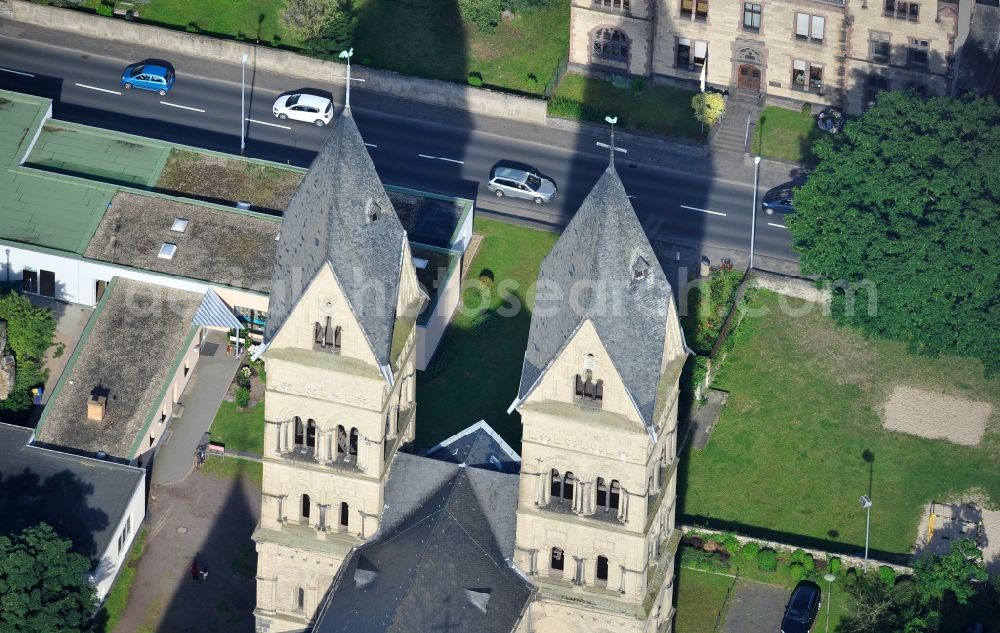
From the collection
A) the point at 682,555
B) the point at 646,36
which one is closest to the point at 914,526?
the point at 682,555

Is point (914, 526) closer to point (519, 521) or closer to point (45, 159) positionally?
point (519, 521)

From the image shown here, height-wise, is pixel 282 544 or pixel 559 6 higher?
pixel 559 6

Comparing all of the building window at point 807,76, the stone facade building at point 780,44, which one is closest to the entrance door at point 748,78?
the stone facade building at point 780,44

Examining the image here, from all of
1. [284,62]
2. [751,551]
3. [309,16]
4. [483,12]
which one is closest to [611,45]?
[483,12]

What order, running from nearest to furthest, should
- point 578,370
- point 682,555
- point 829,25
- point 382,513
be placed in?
point 578,370 < point 382,513 < point 682,555 < point 829,25

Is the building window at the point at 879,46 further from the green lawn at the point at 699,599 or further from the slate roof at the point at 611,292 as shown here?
the slate roof at the point at 611,292
